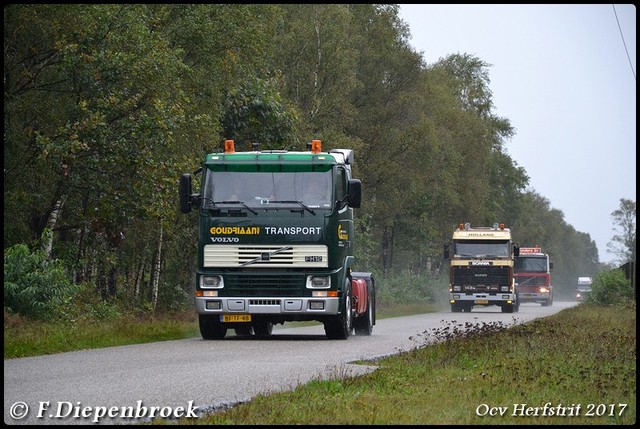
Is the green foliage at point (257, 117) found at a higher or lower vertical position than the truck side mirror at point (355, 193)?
higher

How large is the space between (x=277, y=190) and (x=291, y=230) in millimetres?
770

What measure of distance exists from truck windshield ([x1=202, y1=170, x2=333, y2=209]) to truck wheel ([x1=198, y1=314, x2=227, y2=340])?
6.99ft

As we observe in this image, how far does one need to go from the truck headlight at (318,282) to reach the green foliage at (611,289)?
4022 centimetres

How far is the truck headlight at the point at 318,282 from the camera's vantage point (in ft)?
73.2

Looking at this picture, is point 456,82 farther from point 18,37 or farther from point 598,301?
point 18,37

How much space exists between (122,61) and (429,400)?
697 inches

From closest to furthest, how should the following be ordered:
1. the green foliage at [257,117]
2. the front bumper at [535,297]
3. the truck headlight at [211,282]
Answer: the truck headlight at [211,282], the green foliage at [257,117], the front bumper at [535,297]

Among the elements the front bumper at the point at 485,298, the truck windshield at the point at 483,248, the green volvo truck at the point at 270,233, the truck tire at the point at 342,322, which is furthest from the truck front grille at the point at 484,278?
the green volvo truck at the point at 270,233

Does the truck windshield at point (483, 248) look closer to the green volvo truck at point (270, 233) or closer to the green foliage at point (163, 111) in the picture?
the green foliage at point (163, 111)

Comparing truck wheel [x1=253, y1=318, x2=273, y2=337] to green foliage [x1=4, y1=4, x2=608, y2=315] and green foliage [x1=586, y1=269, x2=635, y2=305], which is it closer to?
green foliage [x1=4, y1=4, x2=608, y2=315]

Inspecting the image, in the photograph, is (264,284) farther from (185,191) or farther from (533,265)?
(533,265)

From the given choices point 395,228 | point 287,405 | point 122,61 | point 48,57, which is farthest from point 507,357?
point 395,228

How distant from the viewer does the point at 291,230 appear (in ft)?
72.2

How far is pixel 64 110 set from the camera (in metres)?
28.6
